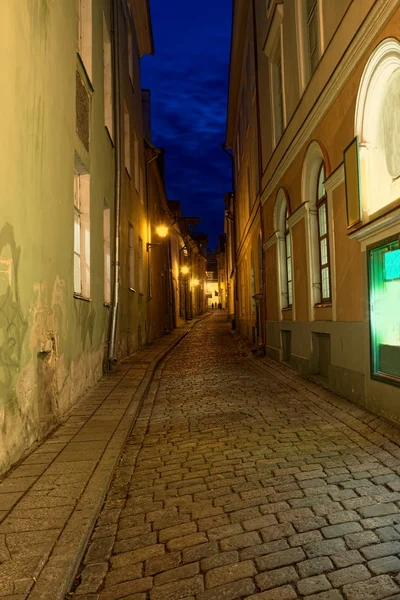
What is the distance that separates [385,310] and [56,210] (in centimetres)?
447

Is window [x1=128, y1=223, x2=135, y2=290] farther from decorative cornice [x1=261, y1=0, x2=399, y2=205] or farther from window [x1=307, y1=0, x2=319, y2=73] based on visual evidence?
window [x1=307, y1=0, x2=319, y2=73]

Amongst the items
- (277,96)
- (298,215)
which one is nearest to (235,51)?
(277,96)

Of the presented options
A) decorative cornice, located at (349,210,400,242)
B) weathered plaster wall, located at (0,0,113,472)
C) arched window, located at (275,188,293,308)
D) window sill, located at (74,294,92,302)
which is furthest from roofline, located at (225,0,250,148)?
decorative cornice, located at (349,210,400,242)

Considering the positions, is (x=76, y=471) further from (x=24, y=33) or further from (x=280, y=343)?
(x=280, y=343)

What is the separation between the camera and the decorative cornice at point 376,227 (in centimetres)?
552

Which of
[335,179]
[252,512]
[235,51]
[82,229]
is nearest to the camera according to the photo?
[252,512]

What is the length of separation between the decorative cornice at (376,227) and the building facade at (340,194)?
2 centimetres

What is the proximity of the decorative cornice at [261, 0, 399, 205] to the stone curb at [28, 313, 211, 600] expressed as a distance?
19.3 feet

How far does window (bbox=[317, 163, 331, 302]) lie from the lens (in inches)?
360

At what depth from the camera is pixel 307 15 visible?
9.80 meters

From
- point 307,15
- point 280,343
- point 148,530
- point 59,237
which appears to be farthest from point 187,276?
point 148,530

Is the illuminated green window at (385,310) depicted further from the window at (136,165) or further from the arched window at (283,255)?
the window at (136,165)

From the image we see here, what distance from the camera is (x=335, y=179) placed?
765 centimetres

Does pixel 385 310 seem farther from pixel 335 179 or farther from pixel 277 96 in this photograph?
pixel 277 96
